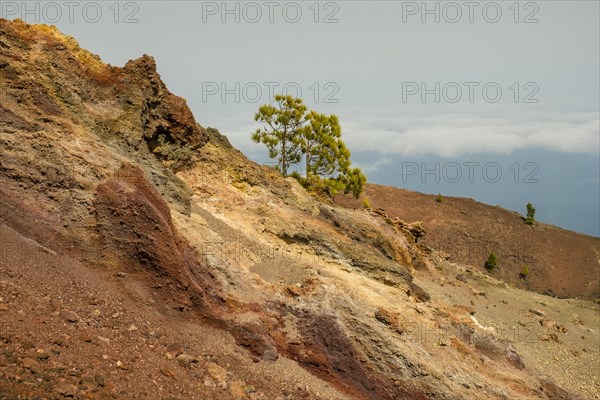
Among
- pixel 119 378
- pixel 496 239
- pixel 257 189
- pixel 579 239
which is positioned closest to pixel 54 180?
pixel 119 378

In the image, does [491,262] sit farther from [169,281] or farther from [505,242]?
[169,281]

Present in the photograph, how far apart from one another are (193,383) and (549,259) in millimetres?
59749

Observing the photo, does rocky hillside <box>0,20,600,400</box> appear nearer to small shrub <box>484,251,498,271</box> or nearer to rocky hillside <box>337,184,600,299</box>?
small shrub <box>484,251,498,271</box>

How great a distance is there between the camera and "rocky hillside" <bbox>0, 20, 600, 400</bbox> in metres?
10.9

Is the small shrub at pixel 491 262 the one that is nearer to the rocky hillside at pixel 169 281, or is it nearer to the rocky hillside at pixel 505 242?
the rocky hillside at pixel 505 242

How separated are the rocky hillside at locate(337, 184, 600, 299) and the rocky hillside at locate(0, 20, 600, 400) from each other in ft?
117

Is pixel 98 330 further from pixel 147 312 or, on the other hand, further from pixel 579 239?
pixel 579 239

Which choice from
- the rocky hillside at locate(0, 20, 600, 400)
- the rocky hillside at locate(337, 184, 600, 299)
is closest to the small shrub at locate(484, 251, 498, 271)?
the rocky hillside at locate(337, 184, 600, 299)

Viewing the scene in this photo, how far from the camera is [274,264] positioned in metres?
18.2

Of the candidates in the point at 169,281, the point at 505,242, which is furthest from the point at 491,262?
the point at 169,281

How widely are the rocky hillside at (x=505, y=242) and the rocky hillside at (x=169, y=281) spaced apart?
35.5 meters

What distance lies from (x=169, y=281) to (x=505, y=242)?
57046 millimetres

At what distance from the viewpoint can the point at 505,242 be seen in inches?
2458

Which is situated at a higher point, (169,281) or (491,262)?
(169,281)
